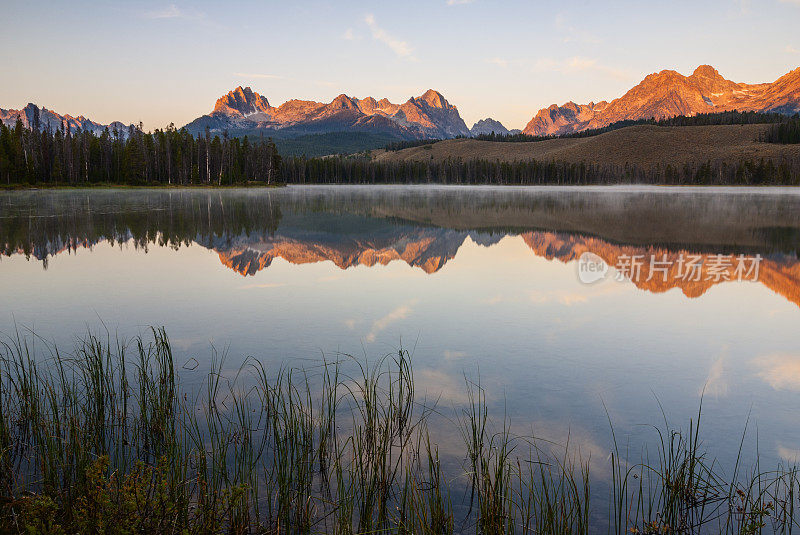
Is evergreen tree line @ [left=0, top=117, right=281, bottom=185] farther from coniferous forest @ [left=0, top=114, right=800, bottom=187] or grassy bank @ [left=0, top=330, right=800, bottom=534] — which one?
grassy bank @ [left=0, top=330, right=800, bottom=534]

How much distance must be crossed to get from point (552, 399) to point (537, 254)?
633 inches

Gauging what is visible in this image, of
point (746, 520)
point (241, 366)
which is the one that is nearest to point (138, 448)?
point (241, 366)

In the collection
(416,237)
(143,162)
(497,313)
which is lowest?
(497,313)

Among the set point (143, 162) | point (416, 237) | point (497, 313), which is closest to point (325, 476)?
point (497, 313)

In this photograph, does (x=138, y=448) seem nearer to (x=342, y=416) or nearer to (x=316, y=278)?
(x=342, y=416)

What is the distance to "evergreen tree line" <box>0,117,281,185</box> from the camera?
98.5 metres

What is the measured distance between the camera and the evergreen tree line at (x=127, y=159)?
3878 inches

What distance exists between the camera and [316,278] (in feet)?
58.9

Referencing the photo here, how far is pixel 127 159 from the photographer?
11019 centimetres

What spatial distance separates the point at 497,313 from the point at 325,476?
26.8ft

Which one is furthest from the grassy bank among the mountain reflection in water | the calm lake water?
the mountain reflection in water

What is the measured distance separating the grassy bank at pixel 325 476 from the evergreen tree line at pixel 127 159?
4202 inches

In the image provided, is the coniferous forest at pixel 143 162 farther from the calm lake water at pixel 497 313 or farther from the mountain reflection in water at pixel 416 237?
the calm lake water at pixel 497 313

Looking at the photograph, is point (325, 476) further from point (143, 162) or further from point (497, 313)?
point (143, 162)
